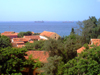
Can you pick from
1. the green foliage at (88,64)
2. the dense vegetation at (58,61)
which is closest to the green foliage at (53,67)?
the dense vegetation at (58,61)

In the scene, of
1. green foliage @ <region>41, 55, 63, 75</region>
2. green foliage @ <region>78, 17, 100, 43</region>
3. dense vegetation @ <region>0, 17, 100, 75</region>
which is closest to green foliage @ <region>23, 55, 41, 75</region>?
dense vegetation @ <region>0, 17, 100, 75</region>

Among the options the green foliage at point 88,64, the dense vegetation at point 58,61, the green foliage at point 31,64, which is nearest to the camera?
the green foliage at point 88,64

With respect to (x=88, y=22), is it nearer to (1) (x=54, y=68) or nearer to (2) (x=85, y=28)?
(2) (x=85, y=28)

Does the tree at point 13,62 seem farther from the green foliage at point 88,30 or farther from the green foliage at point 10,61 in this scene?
the green foliage at point 88,30

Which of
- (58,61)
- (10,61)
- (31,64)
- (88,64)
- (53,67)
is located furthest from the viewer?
(31,64)

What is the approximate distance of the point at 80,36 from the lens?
2030 centimetres

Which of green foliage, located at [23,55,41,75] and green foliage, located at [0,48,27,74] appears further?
green foliage, located at [23,55,41,75]

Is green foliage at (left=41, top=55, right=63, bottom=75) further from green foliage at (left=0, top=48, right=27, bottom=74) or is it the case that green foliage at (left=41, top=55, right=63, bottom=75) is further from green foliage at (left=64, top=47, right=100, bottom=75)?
green foliage at (left=0, top=48, right=27, bottom=74)

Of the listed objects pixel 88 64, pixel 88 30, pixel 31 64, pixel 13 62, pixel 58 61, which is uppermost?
pixel 88 30

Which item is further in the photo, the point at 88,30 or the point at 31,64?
the point at 88,30

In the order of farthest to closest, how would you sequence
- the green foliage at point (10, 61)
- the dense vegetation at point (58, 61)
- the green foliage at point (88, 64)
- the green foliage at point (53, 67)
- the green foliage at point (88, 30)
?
1. the green foliage at point (88, 30)
2. the green foliage at point (10, 61)
3. the green foliage at point (53, 67)
4. the dense vegetation at point (58, 61)
5. the green foliage at point (88, 64)

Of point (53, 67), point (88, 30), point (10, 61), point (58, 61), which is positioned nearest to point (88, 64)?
point (53, 67)

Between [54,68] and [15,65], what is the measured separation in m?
3.66

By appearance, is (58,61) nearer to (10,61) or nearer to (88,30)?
(10,61)
